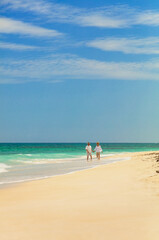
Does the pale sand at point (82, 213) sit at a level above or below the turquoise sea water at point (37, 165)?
above

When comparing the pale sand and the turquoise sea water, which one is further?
the turquoise sea water

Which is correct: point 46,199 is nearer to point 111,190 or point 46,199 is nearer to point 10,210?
point 10,210

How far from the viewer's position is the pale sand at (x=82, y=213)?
561cm

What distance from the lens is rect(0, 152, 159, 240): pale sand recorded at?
5613 mm

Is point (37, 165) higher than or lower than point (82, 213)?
lower

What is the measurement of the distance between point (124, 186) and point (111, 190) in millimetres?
852

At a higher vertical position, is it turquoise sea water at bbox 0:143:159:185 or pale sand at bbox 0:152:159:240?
pale sand at bbox 0:152:159:240

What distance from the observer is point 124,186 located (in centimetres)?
1051

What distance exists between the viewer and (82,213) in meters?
6.96

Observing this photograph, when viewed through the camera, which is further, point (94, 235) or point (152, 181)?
point (152, 181)

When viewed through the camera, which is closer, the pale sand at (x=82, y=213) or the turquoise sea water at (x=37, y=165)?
the pale sand at (x=82, y=213)

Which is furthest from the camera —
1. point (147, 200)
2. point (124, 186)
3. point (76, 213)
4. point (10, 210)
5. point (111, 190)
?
point (124, 186)

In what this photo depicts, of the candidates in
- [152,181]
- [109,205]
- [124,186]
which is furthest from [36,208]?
[152,181]

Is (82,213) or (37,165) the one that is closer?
(82,213)
